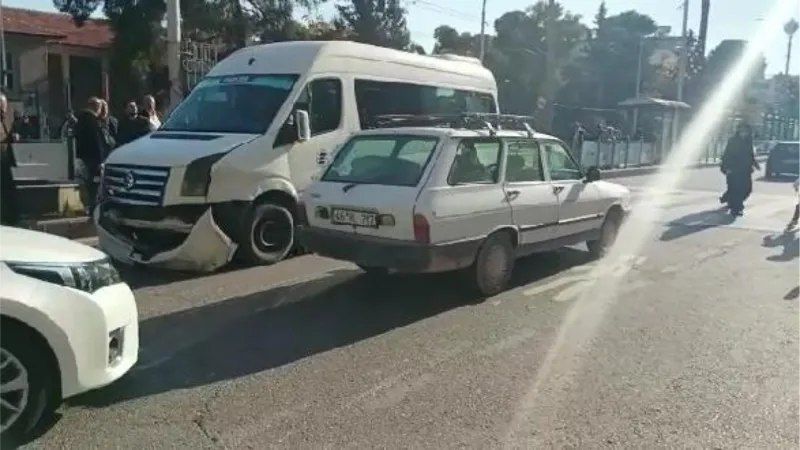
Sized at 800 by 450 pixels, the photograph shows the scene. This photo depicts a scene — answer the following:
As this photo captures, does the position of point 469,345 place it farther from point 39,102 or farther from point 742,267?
point 39,102

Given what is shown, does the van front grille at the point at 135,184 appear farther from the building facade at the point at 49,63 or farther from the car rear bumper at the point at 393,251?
the building facade at the point at 49,63

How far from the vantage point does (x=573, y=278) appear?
7.89 metres

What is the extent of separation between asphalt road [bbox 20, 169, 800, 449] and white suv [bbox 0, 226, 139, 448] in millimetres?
232

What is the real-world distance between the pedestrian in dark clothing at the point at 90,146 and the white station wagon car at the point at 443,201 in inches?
174

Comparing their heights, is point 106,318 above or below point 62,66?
below

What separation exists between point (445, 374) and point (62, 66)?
36332mm

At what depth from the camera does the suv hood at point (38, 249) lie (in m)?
3.62

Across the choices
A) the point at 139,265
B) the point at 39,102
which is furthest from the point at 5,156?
the point at 39,102

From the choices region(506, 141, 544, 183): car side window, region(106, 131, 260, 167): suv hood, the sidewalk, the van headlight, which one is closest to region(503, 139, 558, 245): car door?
region(506, 141, 544, 183): car side window

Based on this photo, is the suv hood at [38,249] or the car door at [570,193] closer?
the suv hood at [38,249]

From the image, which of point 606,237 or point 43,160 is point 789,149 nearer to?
point 606,237

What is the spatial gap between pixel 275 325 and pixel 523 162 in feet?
10.2

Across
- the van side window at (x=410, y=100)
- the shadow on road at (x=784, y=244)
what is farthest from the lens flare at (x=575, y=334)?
the van side window at (x=410, y=100)

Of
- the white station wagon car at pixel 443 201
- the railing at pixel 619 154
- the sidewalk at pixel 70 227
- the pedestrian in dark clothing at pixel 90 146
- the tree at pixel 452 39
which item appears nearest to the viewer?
the white station wagon car at pixel 443 201
